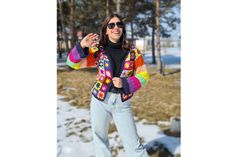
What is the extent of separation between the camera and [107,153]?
1.84 meters

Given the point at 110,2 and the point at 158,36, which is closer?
the point at 110,2

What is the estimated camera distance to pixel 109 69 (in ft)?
5.64

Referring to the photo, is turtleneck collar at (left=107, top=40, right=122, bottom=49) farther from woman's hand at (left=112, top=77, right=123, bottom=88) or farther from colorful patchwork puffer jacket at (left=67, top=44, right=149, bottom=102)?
woman's hand at (left=112, top=77, right=123, bottom=88)

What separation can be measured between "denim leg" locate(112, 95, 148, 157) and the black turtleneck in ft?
0.59

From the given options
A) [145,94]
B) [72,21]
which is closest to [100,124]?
[145,94]

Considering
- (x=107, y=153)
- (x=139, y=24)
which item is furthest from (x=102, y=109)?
(x=139, y=24)

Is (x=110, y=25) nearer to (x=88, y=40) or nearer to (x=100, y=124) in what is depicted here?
(x=88, y=40)

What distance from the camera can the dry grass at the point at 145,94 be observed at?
3.40 metres

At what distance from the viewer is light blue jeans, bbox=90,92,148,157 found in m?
1.74

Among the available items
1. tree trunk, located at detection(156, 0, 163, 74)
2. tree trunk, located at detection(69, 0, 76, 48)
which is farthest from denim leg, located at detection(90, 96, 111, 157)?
tree trunk, located at detection(156, 0, 163, 74)

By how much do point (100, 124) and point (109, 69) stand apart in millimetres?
374

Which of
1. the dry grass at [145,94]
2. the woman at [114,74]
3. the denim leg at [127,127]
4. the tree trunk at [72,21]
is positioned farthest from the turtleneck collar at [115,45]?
the tree trunk at [72,21]
